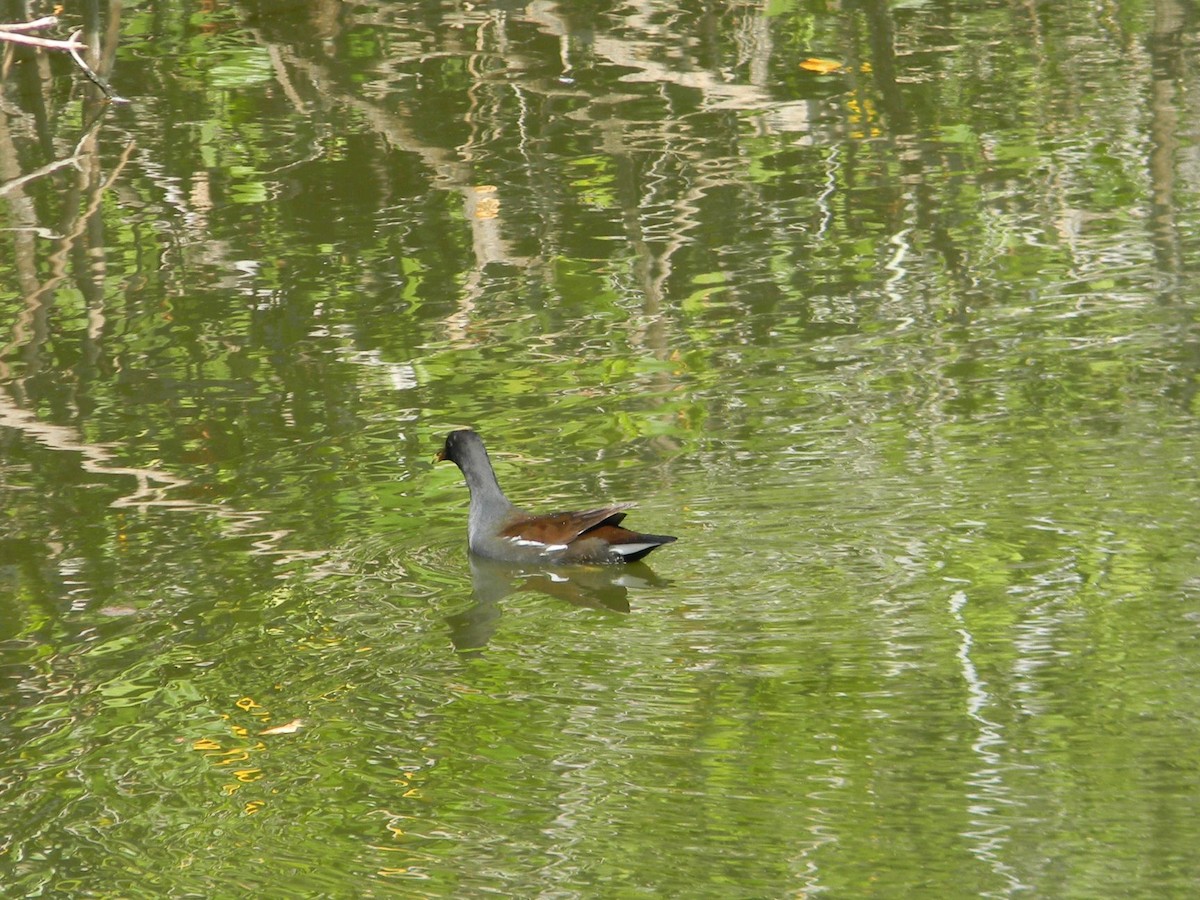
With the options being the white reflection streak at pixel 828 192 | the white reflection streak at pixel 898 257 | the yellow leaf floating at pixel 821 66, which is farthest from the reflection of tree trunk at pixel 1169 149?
the yellow leaf floating at pixel 821 66

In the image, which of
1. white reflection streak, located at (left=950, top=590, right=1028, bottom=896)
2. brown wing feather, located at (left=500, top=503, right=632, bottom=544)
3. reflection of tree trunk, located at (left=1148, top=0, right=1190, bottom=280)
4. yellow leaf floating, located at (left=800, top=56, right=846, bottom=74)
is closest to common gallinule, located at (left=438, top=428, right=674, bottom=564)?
brown wing feather, located at (left=500, top=503, right=632, bottom=544)

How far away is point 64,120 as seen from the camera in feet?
53.8

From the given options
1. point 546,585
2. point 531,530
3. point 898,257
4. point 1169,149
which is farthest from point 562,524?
point 1169,149

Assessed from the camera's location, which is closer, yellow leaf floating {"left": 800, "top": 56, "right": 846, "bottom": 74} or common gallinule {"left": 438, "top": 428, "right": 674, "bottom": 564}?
common gallinule {"left": 438, "top": 428, "right": 674, "bottom": 564}

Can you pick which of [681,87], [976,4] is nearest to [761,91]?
[681,87]

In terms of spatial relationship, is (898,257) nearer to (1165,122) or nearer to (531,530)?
(1165,122)

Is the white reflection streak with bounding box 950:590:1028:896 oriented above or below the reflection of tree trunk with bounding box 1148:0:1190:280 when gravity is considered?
below

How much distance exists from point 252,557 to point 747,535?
222 centimetres

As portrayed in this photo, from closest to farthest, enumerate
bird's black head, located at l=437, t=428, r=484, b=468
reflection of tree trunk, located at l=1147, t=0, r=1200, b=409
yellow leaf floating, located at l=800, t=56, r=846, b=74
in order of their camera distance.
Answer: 1. bird's black head, located at l=437, t=428, r=484, b=468
2. reflection of tree trunk, located at l=1147, t=0, r=1200, b=409
3. yellow leaf floating, located at l=800, t=56, r=846, b=74

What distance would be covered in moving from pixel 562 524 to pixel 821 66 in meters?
9.08

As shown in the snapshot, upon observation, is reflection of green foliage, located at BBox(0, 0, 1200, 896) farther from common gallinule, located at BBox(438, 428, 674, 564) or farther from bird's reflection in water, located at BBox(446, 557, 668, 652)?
common gallinule, located at BBox(438, 428, 674, 564)

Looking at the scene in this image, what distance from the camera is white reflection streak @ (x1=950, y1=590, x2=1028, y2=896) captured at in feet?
18.8

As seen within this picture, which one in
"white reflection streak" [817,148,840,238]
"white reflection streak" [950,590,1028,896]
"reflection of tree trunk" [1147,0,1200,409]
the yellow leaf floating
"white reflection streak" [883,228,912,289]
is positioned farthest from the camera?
the yellow leaf floating

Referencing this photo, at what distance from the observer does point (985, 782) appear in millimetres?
6188
